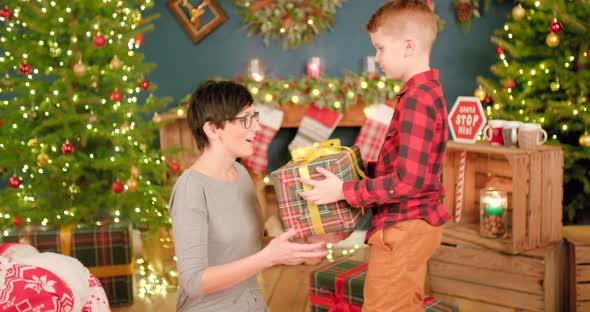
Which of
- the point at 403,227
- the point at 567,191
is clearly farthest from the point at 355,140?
the point at 403,227

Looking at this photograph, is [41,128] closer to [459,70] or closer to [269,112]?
[269,112]

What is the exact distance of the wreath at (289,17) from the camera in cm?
466

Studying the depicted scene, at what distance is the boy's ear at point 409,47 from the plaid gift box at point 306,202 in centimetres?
38

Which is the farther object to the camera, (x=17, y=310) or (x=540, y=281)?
(x=540, y=281)

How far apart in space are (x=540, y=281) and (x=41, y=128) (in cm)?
283

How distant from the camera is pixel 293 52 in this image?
4.87 m

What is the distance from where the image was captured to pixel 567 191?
384 centimetres

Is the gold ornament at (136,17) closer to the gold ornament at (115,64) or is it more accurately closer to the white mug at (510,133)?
the gold ornament at (115,64)

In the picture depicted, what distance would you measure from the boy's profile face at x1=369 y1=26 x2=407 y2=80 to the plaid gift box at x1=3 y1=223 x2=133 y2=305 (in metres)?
1.86

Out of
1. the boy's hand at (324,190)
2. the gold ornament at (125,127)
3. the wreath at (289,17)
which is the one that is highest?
the wreath at (289,17)

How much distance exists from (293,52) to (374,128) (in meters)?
1.00

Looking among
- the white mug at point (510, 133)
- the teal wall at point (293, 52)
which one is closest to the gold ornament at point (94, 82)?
the teal wall at point (293, 52)

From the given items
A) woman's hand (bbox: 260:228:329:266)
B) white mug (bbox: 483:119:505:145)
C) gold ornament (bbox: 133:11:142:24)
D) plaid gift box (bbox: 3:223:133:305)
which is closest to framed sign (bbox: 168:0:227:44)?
gold ornament (bbox: 133:11:142:24)

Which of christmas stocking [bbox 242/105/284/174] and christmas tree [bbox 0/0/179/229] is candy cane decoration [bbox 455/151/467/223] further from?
christmas tree [bbox 0/0/179/229]
